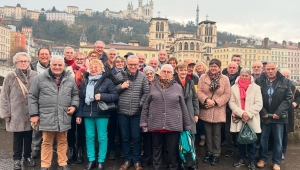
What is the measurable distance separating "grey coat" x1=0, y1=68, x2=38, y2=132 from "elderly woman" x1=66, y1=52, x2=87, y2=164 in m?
0.75

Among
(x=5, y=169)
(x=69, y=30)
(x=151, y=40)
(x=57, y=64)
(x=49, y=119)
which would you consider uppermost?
(x=69, y=30)

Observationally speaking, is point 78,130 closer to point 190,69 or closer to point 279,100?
point 190,69

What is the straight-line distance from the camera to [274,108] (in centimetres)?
508

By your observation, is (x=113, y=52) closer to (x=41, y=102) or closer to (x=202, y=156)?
(x=41, y=102)

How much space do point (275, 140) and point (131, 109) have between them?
102 inches

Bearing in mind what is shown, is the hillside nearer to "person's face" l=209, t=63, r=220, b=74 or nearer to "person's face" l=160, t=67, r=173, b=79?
"person's face" l=209, t=63, r=220, b=74

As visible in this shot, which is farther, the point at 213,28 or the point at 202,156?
the point at 213,28

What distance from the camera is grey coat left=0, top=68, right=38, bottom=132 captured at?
4770mm

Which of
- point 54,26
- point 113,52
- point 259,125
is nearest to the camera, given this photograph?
point 259,125

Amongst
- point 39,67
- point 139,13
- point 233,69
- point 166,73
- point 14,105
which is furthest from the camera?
point 139,13

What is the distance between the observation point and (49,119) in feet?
14.8

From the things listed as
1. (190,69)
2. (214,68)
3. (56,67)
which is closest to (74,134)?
(56,67)

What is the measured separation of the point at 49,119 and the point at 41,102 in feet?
0.95

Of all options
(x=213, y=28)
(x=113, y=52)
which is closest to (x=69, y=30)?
(x=213, y=28)
